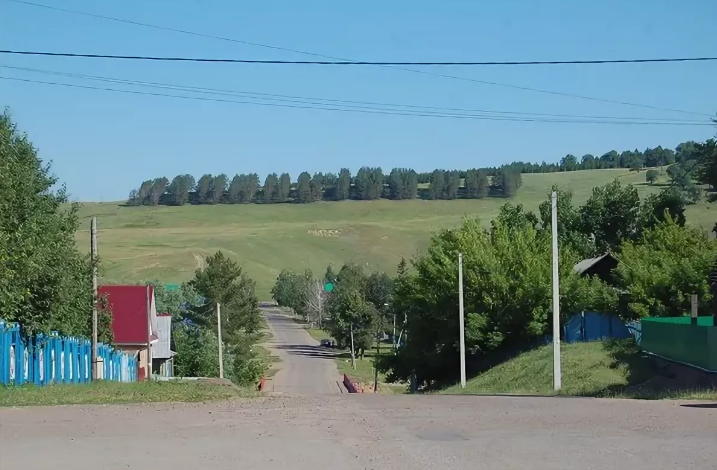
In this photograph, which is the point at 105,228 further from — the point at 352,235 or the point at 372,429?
the point at 372,429

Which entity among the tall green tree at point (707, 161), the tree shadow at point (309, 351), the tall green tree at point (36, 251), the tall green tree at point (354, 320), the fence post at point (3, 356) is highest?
the tall green tree at point (707, 161)

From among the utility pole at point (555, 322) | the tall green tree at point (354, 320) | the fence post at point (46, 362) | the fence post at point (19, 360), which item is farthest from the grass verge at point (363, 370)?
the fence post at point (19, 360)

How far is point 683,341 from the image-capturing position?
102 ft

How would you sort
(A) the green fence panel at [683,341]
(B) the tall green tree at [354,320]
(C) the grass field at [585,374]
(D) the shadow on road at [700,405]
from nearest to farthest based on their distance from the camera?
(D) the shadow on road at [700,405] < (A) the green fence panel at [683,341] < (C) the grass field at [585,374] < (B) the tall green tree at [354,320]

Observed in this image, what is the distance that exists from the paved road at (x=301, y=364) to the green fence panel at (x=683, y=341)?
42.9ft

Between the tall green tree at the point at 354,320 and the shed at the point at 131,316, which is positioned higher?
the shed at the point at 131,316

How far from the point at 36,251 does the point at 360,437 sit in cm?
1717

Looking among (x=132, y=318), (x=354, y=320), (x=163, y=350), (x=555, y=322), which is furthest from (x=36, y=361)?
(x=354, y=320)

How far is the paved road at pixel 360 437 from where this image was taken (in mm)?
11164

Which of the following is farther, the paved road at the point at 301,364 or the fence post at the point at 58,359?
the paved road at the point at 301,364

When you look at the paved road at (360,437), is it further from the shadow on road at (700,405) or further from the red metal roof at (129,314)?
the red metal roof at (129,314)

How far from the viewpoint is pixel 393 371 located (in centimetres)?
5956

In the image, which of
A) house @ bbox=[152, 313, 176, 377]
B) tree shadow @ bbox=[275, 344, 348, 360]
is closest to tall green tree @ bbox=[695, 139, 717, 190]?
house @ bbox=[152, 313, 176, 377]

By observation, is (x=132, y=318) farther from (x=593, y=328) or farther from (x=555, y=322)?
(x=555, y=322)
